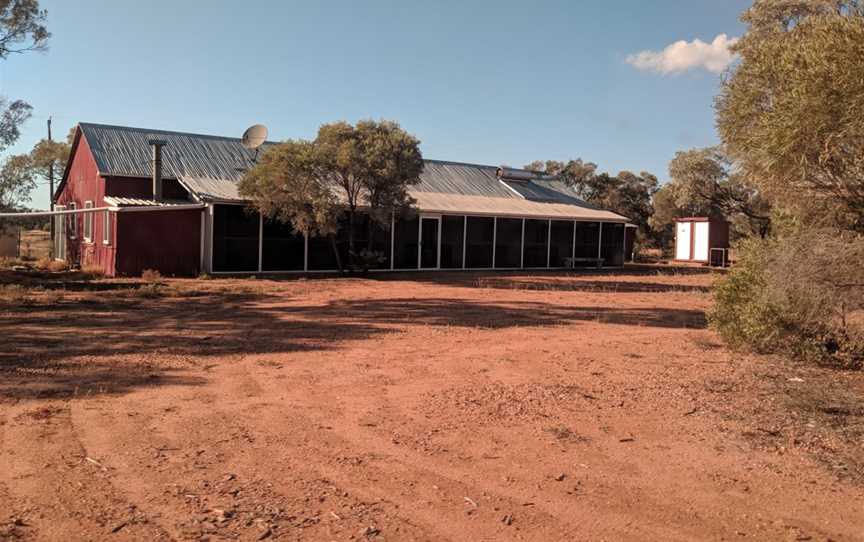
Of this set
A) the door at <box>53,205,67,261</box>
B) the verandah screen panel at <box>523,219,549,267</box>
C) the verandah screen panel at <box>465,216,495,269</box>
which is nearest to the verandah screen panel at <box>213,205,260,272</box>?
the verandah screen panel at <box>465,216,495,269</box>

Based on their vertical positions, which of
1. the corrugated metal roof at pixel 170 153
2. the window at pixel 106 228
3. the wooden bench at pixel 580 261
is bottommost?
the wooden bench at pixel 580 261

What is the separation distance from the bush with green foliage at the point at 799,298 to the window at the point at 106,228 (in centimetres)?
1896

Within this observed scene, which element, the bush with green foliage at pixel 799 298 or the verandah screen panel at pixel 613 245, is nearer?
the bush with green foliage at pixel 799 298

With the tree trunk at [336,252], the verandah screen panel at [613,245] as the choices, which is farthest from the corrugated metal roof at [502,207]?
the tree trunk at [336,252]

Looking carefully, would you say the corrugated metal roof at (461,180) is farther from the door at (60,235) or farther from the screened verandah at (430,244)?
the door at (60,235)

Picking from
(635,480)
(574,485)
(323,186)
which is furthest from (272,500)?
(323,186)

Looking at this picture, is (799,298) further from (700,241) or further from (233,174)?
(700,241)

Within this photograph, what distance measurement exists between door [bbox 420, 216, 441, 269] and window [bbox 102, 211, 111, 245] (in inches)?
437

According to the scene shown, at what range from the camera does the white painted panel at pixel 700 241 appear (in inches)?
1441

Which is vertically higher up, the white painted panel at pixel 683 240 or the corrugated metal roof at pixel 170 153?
the corrugated metal roof at pixel 170 153

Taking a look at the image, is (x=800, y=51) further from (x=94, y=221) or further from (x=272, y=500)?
(x=94, y=221)

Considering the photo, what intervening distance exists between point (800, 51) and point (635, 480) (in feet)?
16.5

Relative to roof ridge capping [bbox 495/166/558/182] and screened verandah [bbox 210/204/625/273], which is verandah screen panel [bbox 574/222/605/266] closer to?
screened verandah [bbox 210/204/625/273]

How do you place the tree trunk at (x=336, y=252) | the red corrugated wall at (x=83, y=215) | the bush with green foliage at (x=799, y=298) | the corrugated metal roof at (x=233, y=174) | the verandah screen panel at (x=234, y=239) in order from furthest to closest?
the corrugated metal roof at (x=233, y=174) → the tree trunk at (x=336, y=252) → the verandah screen panel at (x=234, y=239) → the red corrugated wall at (x=83, y=215) → the bush with green foliage at (x=799, y=298)
